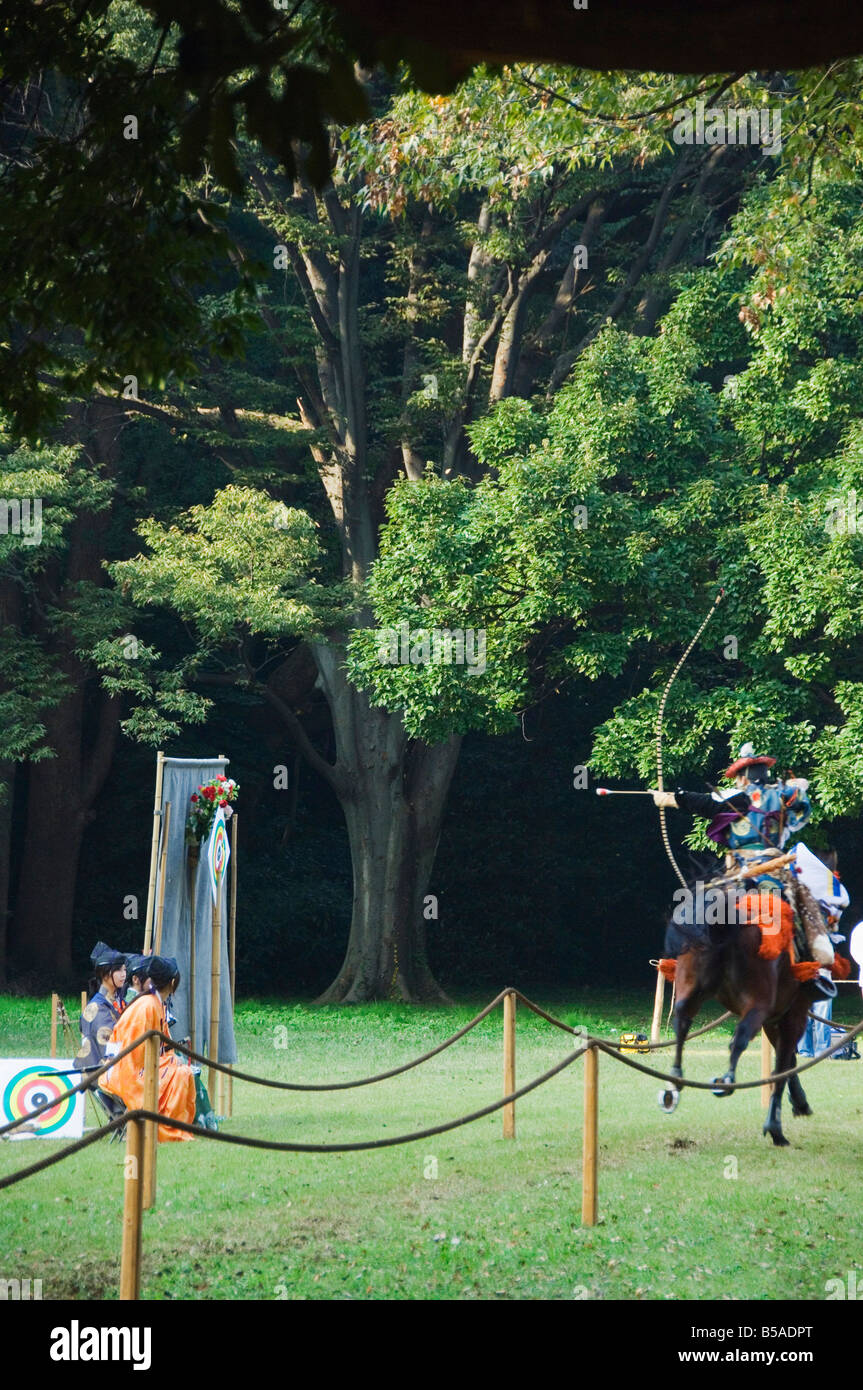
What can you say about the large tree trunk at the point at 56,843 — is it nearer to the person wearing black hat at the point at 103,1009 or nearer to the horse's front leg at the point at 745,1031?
the person wearing black hat at the point at 103,1009

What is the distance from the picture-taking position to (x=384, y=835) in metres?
23.1

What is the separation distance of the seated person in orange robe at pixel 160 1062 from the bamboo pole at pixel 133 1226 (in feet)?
12.4

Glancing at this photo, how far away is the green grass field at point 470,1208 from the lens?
6.93 metres

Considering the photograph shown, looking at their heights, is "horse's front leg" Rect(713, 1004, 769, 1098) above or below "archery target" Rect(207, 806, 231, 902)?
below

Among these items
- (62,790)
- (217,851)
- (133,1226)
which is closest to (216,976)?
(217,851)

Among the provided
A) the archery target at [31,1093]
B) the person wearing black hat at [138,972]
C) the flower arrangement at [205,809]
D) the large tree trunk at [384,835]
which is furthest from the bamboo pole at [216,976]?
the large tree trunk at [384,835]

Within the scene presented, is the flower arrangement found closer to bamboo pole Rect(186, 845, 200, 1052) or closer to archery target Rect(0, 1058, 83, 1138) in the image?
bamboo pole Rect(186, 845, 200, 1052)

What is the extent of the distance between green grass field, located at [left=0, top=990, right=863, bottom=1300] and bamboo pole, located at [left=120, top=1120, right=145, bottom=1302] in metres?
0.79

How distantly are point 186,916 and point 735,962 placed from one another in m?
3.98

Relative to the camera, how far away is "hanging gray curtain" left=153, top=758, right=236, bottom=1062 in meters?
11.2

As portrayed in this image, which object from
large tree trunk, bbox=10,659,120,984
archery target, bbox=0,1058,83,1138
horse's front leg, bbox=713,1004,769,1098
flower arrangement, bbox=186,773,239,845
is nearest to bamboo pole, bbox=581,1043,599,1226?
horse's front leg, bbox=713,1004,769,1098

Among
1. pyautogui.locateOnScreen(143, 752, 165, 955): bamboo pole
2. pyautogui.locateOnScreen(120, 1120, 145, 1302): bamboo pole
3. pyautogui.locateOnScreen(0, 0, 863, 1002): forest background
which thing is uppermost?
pyautogui.locateOnScreen(0, 0, 863, 1002): forest background

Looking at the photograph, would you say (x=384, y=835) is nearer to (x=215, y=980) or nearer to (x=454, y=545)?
(x=454, y=545)

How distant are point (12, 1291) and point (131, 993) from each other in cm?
459
